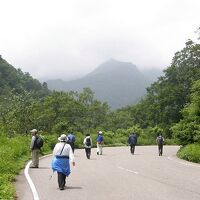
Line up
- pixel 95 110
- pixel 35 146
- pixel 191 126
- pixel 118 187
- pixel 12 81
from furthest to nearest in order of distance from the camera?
pixel 12 81, pixel 95 110, pixel 191 126, pixel 35 146, pixel 118 187

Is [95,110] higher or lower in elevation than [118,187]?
higher

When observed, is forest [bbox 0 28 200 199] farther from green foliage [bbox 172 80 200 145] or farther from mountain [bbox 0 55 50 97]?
green foliage [bbox 172 80 200 145]

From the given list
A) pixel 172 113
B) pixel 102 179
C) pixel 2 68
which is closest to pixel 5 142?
pixel 102 179

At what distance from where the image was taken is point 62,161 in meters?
13.4

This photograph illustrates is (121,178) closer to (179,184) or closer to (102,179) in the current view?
(102,179)

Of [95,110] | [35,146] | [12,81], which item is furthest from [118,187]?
[12,81]

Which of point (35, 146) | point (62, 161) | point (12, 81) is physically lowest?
point (62, 161)

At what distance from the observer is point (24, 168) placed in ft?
66.4

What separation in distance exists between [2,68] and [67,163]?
98.8 meters

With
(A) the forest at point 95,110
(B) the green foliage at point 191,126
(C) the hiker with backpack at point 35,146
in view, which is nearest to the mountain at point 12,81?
(A) the forest at point 95,110

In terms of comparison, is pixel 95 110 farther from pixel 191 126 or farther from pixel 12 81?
pixel 191 126

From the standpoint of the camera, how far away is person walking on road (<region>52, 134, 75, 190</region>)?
43.2 feet

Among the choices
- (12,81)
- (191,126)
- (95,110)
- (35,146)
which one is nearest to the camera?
(35,146)

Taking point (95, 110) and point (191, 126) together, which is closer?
point (191, 126)
